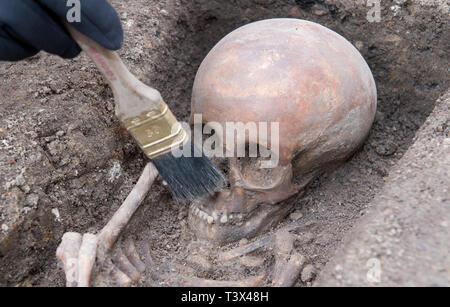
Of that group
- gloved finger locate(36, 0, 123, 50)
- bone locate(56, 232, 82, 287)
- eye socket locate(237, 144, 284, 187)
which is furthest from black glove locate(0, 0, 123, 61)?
eye socket locate(237, 144, 284, 187)

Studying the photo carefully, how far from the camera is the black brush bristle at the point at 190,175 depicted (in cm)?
223

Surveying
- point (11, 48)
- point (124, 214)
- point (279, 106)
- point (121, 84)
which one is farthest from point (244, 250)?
point (11, 48)

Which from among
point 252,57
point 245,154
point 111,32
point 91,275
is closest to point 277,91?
point 252,57

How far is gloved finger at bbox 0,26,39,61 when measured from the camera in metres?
1.82

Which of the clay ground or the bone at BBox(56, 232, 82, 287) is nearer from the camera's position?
the bone at BBox(56, 232, 82, 287)

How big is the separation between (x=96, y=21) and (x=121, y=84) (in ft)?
0.94

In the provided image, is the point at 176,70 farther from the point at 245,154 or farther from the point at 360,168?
the point at 360,168

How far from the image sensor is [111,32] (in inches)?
71.9

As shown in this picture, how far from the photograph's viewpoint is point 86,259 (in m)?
1.94
